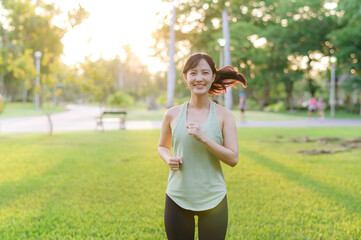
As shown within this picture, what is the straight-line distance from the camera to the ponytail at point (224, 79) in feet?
8.31

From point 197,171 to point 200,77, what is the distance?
61cm

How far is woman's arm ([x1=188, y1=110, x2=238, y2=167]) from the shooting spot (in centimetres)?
208

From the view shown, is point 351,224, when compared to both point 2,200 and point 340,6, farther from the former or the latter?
point 340,6

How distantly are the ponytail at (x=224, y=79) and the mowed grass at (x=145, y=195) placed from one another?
7.22 ft

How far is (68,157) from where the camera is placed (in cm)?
948

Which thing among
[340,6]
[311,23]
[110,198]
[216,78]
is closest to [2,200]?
[110,198]

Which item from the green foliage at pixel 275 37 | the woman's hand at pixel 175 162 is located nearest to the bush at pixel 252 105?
the green foliage at pixel 275 37

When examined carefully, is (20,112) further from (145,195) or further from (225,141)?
(225,141)

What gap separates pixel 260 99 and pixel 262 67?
510cm

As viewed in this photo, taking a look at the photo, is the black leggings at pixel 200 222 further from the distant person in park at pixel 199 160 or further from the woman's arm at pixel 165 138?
the woman's arm at pixel 165 138

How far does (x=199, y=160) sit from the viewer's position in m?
2.28

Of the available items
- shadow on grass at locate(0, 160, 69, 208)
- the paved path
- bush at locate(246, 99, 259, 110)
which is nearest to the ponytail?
shadow on grass at locate(0, 160, 69, 208)

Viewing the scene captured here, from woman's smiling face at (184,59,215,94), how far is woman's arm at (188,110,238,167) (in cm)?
21

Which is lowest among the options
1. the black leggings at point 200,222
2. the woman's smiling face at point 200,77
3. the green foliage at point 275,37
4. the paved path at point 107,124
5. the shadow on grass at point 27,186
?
the shadow on grass at point 27,186
